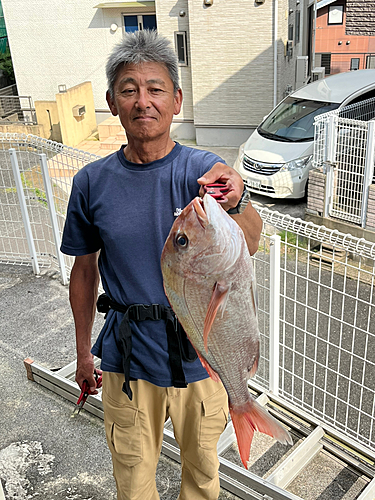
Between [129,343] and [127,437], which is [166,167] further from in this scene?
[127,437]

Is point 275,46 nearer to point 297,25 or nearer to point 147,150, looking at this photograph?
point 297,25

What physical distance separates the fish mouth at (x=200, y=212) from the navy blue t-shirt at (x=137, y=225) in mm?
619

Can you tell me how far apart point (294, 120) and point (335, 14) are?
19.0 metres

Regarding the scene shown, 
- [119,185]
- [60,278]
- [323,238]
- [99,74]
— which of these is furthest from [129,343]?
[99,74]

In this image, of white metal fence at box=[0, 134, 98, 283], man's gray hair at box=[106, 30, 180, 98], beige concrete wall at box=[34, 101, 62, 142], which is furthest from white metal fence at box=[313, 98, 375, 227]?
beige concrete wall at box=[34, 101, 62, 142]

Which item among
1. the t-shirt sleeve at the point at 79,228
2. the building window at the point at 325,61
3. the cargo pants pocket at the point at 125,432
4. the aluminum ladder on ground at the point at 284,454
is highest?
the t-shirt sleeve at the point at 79,228

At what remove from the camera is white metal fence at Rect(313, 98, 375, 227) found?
267 inches

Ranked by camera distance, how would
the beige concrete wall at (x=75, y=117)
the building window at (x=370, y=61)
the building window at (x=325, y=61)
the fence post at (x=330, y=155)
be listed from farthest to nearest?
the building window at (x=325, y=61), the building window at (x=370, y=61), the beige concrete wall at (x=75, y=117), the fence post at (x=330, y=155)

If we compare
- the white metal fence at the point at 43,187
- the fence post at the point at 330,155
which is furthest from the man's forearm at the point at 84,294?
the fence post at the point at 330,155

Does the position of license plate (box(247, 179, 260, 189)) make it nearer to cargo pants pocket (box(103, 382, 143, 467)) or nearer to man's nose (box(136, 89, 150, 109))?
cargo pants pocket (box(103, 382, 143, 467))

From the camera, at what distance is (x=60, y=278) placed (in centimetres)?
568

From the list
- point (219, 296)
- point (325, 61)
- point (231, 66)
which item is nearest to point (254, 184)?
point (231, 66)

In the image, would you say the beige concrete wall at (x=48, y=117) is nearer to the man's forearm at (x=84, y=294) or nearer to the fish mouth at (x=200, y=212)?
the man's forearm at (x=84, y=294)

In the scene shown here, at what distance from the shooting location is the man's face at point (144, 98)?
6.27ft
